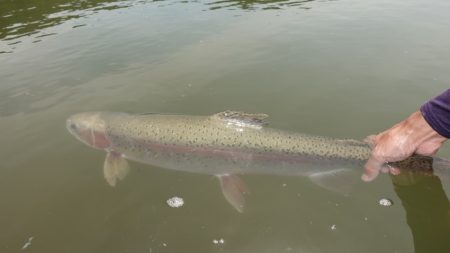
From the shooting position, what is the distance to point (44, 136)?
6.05m

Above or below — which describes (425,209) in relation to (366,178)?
below

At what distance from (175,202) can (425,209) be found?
2915mm

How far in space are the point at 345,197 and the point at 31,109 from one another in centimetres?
551

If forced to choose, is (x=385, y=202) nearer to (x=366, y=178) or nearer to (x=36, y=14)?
(x=366, y=178)

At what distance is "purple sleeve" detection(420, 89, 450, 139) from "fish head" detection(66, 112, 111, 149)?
13.4 ft

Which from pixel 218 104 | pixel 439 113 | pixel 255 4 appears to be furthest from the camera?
pixel 255 4

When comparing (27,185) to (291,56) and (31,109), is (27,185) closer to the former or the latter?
(31,109)

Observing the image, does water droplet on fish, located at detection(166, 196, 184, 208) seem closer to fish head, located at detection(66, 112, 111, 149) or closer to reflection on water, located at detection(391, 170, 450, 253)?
fish head, located at detection(66, 112, 111, 149)

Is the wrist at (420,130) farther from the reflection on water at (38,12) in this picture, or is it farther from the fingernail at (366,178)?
the reflection on water at (38,12)

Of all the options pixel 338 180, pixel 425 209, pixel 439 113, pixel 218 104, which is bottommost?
pixel 425 209

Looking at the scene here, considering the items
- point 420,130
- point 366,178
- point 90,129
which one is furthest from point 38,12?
point 420,130

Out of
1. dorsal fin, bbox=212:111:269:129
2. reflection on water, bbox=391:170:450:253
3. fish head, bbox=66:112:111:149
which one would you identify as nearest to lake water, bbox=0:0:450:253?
reflection on water, bbox=391:170:450:253

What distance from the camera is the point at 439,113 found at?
11.4 ft

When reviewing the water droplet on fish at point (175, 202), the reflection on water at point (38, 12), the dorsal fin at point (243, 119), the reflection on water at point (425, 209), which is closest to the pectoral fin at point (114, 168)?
the water droplet on fish at point (175, 202)
